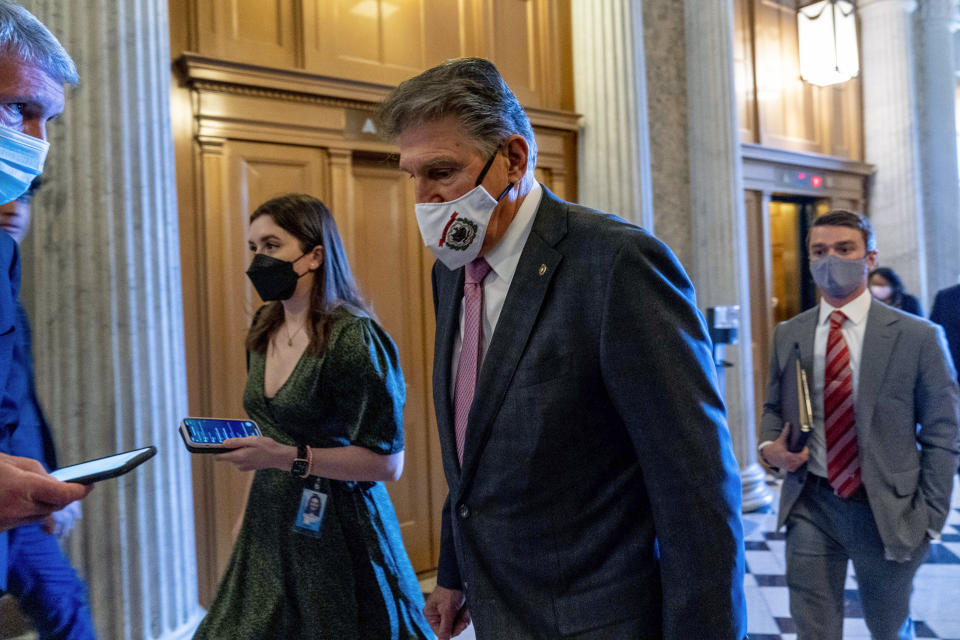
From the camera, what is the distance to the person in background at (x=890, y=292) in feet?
18.5

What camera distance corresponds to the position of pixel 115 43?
114 inches

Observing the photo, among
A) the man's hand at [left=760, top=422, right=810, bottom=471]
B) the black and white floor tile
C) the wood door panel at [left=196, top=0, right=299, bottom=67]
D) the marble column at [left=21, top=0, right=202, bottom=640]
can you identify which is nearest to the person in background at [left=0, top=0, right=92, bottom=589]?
the marble column at [left=21, top=0, right=202, bottom=640]

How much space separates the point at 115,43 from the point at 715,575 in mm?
2856

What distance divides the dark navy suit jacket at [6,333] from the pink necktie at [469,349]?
1053 millimetres

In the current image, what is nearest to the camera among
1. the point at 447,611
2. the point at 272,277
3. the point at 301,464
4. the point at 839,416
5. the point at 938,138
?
the point at 447,611

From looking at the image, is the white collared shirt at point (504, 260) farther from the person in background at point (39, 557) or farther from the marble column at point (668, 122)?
the marble column at point (668, 122)

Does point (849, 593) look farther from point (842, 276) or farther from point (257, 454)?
point (257, 454)

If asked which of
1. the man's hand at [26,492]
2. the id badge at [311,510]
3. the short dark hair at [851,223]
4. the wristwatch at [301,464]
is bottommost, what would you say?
the id badge at [311,510]

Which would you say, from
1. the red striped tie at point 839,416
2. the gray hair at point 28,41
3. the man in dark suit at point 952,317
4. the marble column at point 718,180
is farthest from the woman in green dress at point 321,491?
the marble column at point 718,180

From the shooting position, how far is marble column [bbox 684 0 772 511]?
6.14 m

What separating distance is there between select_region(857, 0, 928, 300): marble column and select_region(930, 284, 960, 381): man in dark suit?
13.9 ft

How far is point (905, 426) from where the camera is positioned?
102 inches

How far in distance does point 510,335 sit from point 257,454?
0.95 m

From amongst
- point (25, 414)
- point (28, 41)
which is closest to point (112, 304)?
point (25, 414)
